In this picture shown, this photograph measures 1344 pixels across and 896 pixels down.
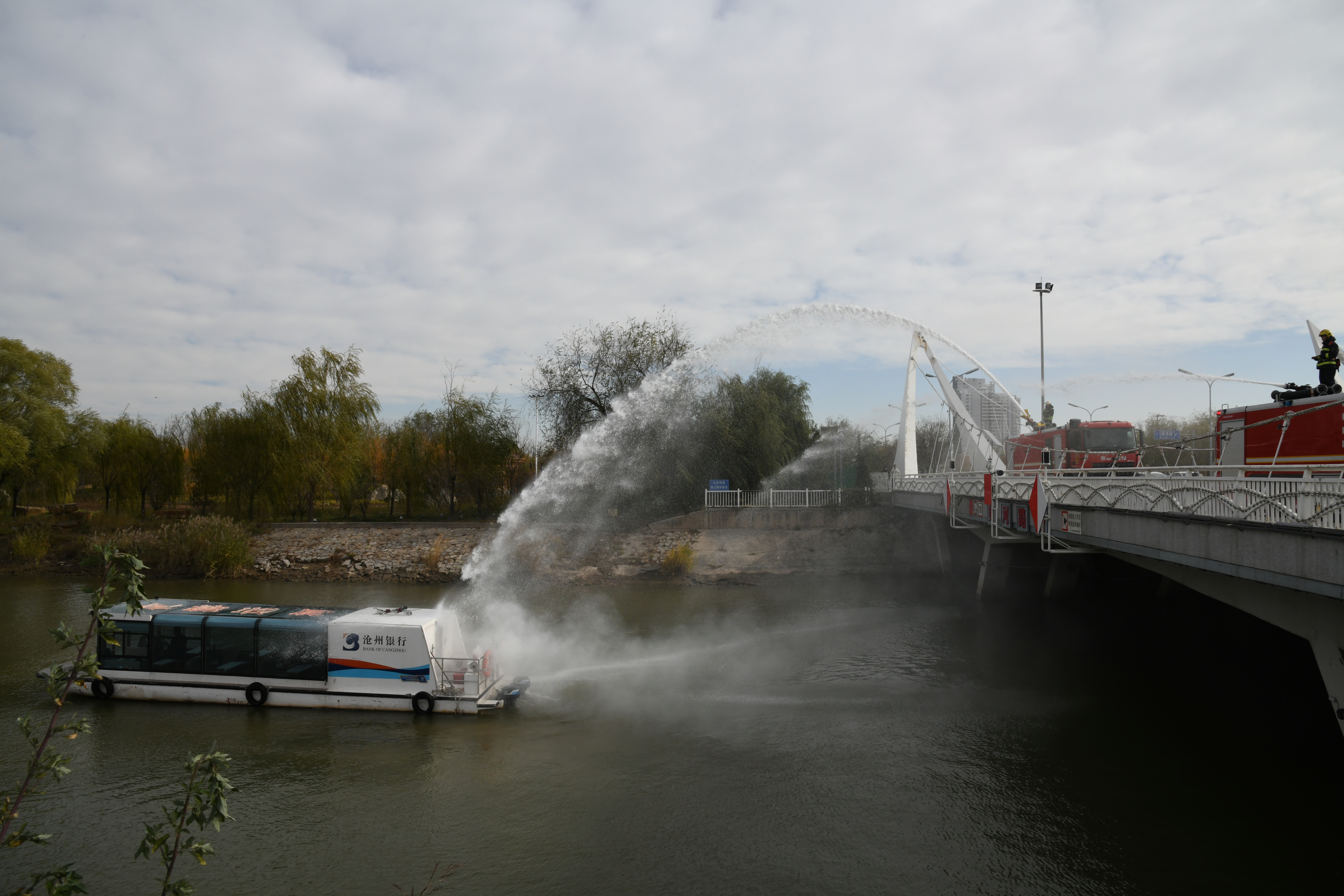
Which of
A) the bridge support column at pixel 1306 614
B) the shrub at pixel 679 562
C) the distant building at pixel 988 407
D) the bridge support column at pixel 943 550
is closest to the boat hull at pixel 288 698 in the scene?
the bridge support column at pixel 1306 614

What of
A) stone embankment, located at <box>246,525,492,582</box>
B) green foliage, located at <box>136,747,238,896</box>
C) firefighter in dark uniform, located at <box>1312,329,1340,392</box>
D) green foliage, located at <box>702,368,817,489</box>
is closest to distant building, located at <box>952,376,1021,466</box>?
green foliage, located at <box>702,368,817,489</box>

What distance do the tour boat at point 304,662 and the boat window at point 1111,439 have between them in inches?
1075

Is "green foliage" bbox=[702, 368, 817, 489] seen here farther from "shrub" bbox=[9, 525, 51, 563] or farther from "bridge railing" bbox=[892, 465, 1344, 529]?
"shrub" bbox=[9, 525, 51, 563]

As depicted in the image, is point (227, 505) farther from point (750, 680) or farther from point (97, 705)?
point (750, 680)

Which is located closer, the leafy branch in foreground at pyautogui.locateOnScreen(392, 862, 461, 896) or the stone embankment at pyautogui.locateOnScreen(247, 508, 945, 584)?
the leafy branch in foreground at pyautogui.locateOnScreen(392, 862, 461, 896)

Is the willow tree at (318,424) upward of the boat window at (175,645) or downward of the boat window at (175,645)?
upward

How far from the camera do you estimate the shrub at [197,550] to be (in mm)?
45500

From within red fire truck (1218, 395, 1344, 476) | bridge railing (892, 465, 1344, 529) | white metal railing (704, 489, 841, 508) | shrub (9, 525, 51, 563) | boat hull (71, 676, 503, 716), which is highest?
red fire truck (1218, 395, 1344, 476)

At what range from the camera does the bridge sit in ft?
38.7

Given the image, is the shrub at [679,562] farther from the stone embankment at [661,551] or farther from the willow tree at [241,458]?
the willow tree at [241,458]

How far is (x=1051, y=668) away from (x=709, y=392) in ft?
115

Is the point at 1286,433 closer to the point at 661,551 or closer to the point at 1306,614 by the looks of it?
the point at 1306,614

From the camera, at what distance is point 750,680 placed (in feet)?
75.0

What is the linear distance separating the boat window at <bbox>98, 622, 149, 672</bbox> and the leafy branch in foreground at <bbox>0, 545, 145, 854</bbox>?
701 inches
